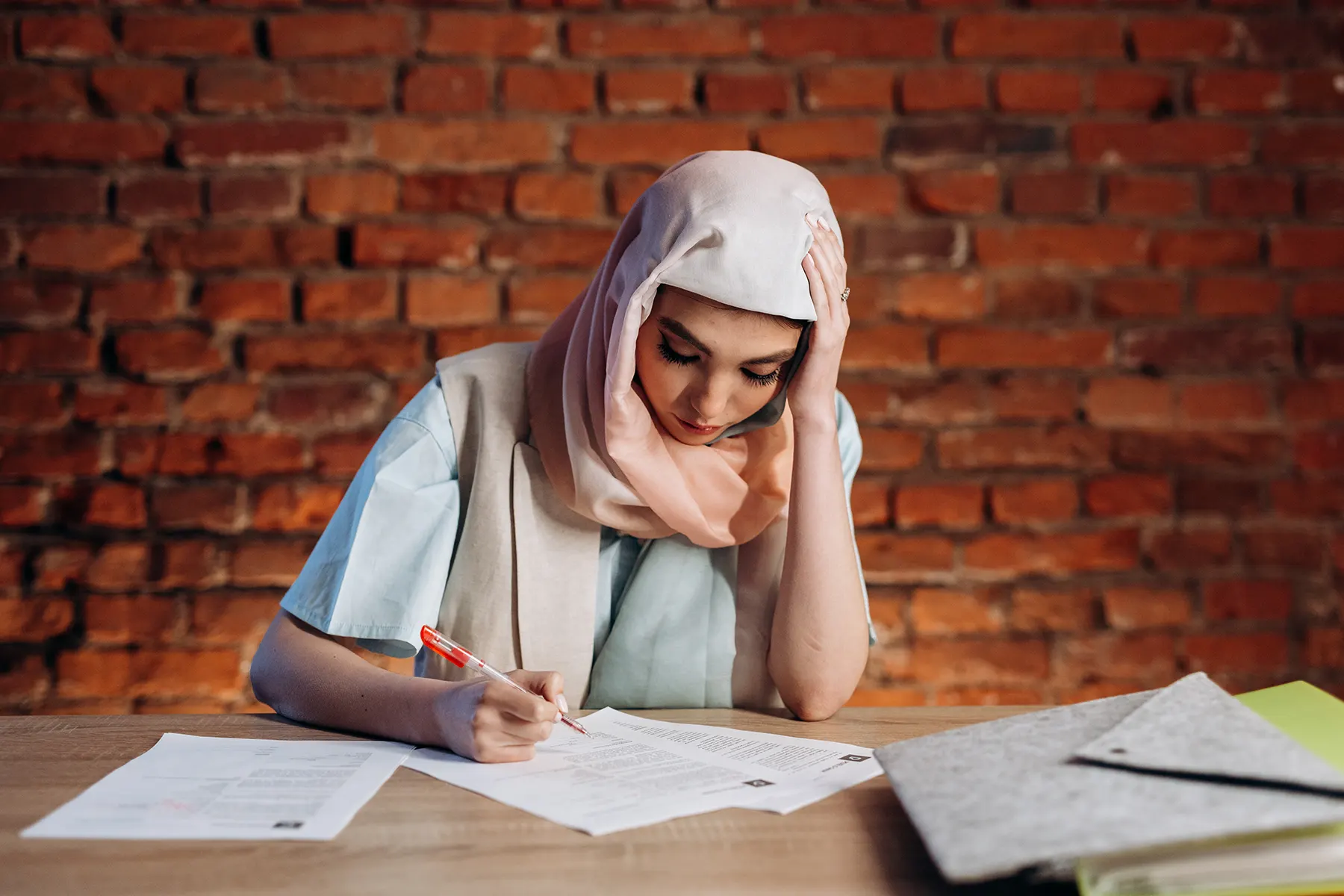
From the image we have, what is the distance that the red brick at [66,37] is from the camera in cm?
178

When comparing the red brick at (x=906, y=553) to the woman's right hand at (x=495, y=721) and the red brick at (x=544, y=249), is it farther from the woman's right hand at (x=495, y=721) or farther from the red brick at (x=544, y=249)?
the woman's right hand at (x=495, y=721)

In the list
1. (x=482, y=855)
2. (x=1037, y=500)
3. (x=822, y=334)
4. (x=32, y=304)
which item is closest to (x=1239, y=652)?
(x=1037, y=500)

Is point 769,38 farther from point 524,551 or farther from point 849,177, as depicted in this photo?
point 524,551

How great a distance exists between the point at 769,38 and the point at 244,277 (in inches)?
39.5

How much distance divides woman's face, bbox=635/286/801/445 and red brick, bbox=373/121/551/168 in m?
0.79

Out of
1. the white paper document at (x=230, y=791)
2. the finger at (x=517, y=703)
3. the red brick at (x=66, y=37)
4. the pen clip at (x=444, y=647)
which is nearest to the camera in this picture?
the white paper document at (x=230, y=791)

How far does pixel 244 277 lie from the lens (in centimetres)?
180

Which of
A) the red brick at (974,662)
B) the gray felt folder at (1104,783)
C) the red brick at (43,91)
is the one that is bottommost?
the red brick at (974,662)

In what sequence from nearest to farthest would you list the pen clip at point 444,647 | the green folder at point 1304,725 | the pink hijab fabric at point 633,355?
the green folder at point 1304,725 < the pen clip at point 444,647 < the pink hijab fabric at point 633,355

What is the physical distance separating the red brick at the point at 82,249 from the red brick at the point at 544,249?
2.09ft

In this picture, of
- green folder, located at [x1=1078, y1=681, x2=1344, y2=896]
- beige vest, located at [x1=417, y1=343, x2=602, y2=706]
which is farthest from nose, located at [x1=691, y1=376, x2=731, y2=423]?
green folder, located at [x1=1078, y1=681, x2=1344, y2=896]

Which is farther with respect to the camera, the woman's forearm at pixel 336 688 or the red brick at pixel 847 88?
the red brick at pixel 847 88

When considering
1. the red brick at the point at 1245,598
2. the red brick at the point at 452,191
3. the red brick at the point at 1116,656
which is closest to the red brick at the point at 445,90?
the red brick at the point at 452,191

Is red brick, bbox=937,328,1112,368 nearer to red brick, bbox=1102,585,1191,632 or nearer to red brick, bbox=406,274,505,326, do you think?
red brick, bbox=1102,585,1191,632
